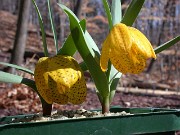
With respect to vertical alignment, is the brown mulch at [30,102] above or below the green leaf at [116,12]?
below

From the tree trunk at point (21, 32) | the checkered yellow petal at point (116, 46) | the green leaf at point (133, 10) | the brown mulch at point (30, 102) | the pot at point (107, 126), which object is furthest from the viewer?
the tree trunk at point (21, 32)

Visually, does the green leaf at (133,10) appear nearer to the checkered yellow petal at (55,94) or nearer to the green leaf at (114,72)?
the green leaf at (114,72)

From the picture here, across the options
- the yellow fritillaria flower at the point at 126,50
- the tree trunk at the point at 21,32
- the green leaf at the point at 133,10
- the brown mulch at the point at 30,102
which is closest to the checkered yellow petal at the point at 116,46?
the yellow fritillaria flower at the point at 126,50

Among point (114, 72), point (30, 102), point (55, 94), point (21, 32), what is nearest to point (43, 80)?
point (55, 94)

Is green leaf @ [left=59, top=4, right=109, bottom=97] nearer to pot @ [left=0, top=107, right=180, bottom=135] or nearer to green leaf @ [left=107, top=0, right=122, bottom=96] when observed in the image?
green leaf @ [left=107, top=0, right=122, bottom=96]

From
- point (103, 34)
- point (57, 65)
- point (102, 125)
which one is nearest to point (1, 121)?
point (57, 65)

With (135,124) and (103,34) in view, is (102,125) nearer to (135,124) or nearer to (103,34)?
(135,124)

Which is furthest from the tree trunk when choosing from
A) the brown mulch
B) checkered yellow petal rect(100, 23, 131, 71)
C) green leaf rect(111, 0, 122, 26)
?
checkered yellow petal rect(100, 23, 131, 71)
